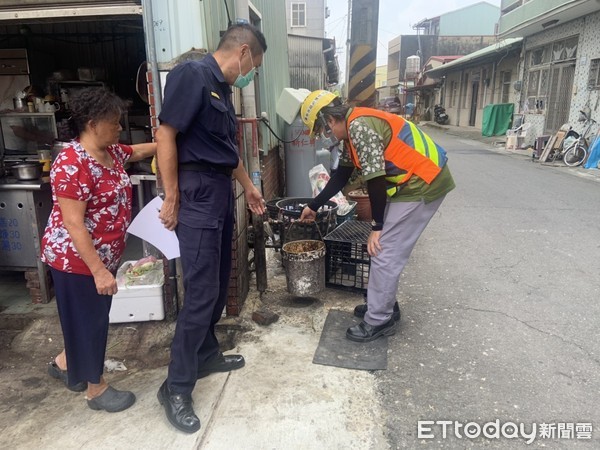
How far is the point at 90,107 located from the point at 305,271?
7.20ft

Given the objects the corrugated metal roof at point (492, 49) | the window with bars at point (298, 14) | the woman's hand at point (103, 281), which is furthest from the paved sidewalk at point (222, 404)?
the window with bars at point (298, 14)

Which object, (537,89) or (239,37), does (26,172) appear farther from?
(537,89)

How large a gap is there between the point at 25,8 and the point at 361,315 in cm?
330

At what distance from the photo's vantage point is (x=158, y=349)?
3283mm

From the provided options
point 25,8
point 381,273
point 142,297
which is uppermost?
point 25,8

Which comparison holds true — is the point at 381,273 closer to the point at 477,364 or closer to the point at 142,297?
the point at 477,364

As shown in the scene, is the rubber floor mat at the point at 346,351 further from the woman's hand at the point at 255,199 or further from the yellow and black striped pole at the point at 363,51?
the yellow and black striped pole at the point at 363,51

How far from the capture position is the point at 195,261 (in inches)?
93.5

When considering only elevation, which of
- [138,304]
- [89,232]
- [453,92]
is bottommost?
[138,304]

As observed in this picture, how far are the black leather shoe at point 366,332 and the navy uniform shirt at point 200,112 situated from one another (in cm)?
154

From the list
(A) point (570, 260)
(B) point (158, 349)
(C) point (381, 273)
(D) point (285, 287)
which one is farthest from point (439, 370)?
(A) point (570, 260)

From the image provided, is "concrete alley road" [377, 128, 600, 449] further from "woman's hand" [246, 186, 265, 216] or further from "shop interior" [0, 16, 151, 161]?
"shop interior" [0, 16, 151, 161]

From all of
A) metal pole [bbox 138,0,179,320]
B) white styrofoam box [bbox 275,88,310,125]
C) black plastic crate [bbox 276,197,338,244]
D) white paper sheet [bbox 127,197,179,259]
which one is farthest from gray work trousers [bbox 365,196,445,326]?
white styrofoam box [bbox 275,88,310,125]

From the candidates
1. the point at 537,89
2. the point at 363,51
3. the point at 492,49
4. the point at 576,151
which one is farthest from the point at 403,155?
the point at 492,49
